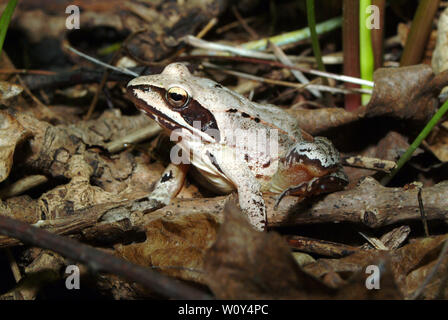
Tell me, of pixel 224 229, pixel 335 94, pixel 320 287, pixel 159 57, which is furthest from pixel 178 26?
pixel 320 287

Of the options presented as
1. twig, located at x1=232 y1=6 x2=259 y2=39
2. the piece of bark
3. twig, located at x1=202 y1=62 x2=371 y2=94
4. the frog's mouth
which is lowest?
the piece of bark

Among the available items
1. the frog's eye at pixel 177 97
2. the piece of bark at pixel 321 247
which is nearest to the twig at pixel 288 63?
the frog's eye at pixel 177 97

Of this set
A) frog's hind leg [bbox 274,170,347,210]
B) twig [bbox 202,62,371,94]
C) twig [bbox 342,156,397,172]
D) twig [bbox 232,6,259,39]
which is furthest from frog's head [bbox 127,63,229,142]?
twig [bbox 232,6,259,39]

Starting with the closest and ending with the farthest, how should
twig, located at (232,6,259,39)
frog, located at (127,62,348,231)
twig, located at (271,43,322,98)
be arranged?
frog, located at (127,62,348,231), twig, located at (271,43,322,98), twig, located at (232,6,259,39)

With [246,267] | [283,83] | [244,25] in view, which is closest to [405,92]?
[283,83]

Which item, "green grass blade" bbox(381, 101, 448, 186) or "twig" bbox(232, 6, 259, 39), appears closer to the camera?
"green grass blade" bbox(381, 101, 448, 186)

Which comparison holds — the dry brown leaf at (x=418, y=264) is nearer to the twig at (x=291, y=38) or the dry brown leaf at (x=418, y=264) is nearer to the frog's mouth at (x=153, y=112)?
the frog's mouth at (x=153, y=112)

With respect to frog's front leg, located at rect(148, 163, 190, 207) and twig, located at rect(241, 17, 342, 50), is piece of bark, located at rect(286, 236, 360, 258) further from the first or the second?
twig, located at rect(241, 17, 342, 50)
